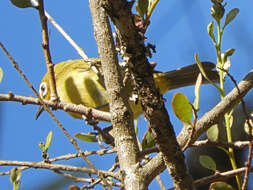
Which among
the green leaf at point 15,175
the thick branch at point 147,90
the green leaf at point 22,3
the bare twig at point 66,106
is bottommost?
the thick branch at point 147,90

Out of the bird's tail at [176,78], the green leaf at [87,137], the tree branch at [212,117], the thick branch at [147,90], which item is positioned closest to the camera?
the thick branch at [147,90]

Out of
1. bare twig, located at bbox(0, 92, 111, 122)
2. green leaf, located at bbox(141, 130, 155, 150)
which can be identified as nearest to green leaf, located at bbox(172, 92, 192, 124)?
green leaf, located at bbox(141, 130, 155, 150)

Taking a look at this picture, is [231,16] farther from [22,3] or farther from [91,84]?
[91,84]

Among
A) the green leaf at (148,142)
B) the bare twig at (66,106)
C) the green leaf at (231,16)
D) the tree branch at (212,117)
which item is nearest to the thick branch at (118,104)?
the tree branch at (212,117)

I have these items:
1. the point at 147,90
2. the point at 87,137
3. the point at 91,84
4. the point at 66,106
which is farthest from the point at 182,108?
the point at 91,84

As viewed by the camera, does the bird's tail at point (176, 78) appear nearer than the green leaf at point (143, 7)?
No

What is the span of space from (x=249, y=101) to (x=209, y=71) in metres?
0.91

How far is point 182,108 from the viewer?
1304 millimetres

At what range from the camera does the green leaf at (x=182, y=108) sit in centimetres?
129

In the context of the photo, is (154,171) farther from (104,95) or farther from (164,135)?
(104,95)

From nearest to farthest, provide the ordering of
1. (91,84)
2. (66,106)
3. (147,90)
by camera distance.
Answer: (147,90) → (66,106) → (91,84)

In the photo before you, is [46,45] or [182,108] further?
[46,45]

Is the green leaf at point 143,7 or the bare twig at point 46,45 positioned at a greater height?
the bare twig at point 46,45

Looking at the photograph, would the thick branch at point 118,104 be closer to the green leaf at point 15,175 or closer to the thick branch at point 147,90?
the thick branch at point 147,90
